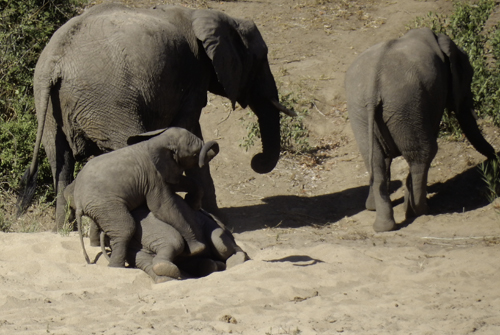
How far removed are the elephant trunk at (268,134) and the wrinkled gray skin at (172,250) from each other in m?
2.36

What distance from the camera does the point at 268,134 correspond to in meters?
8.17

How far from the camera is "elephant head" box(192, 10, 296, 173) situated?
7352 mm

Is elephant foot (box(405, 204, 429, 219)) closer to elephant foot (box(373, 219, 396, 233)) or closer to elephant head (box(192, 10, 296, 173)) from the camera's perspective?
elephant foot (box(373, 219, 396, 233))

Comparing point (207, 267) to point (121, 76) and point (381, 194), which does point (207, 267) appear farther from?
point (381, 194)

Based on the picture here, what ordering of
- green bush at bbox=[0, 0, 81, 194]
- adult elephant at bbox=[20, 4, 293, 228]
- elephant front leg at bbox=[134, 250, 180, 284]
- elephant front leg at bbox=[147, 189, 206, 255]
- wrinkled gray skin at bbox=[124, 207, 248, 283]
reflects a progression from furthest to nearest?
green bush at bbox=[0, 0, 81, 194], adult elephant at bbox=[20, 4, 293, 228], elephant front leg at bbox=[147, 189, 206, 255], elephant front leg at bbox=[134, 250, 180, 284], wrinkled gray skin at bbox=[124, 207, 248, 283]

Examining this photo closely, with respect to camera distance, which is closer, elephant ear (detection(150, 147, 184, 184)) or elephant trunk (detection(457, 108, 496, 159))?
elephant ear (detection(150, 147, 184, 184))

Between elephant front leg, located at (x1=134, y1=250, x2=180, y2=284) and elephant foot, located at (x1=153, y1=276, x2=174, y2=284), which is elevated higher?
elephant foot, located at (x1=153, y1=276, x2=174, y2=284)

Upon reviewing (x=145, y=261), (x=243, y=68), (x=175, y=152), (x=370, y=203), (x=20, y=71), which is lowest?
(x=370, y=203)

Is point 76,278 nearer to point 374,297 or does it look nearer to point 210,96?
point 374,297

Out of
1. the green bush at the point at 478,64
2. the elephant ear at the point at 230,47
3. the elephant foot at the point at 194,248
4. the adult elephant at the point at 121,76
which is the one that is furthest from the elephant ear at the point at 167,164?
the green bush at the point at 478,64

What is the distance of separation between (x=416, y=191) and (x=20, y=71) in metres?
4.86

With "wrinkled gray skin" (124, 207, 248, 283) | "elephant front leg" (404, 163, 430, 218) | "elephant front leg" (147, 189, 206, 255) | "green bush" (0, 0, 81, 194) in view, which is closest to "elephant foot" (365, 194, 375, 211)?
"elephant front leg" (404, 163, 430, 218)

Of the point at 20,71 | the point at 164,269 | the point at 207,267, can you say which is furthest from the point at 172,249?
the point at 20,71

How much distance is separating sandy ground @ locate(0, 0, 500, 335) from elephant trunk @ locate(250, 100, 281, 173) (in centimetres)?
56
